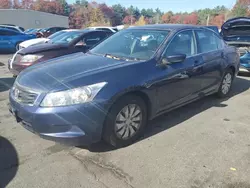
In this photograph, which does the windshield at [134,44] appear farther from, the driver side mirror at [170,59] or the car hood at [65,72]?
the car hood at [65,72]

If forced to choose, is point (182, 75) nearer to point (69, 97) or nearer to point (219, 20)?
point (69, 97)

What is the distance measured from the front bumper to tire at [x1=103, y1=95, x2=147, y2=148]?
0.48ft

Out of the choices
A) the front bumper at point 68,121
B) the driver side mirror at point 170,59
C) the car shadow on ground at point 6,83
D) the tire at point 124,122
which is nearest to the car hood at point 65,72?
the front bumper at point 68,121

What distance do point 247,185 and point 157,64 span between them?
1.86m

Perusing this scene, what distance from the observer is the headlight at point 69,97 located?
2.76m

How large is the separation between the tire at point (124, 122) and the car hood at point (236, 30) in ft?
19.3

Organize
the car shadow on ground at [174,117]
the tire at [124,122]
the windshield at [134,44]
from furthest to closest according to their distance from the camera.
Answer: the windshield at [134,44], the car shadow on ground at [174,117], the tire at [124,122]

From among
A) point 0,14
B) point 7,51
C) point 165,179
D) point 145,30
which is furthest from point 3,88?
point 0,14

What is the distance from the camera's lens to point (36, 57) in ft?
20.1

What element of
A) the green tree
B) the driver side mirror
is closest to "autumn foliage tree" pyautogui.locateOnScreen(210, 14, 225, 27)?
the green tree

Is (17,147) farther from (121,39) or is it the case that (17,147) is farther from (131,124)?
(121,39)

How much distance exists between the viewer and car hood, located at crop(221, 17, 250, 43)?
7.70 metres

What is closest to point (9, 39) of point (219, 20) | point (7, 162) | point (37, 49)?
point (37, 49)

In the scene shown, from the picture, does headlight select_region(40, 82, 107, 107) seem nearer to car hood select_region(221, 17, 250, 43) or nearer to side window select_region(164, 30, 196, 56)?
side window select_region(164, 30, 196, 56)
